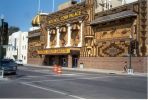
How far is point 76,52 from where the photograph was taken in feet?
208

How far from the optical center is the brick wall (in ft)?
152

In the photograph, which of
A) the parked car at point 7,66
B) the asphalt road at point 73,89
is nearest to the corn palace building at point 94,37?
the parked car at point 7,66

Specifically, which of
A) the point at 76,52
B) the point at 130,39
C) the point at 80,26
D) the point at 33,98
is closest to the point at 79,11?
the point at 80,26

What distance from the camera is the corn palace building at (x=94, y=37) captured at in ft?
158

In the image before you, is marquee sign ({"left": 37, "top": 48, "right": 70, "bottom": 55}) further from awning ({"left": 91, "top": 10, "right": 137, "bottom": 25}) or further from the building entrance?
awning ({"left": 91, "top": 10, "right": 137, "bottom": 25})

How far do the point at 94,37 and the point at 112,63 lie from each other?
26.2 ft

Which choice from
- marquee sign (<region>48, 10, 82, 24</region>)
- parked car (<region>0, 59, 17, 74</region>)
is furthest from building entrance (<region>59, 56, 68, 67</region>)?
parked car (<region>0, 59, 17, 74</region>)

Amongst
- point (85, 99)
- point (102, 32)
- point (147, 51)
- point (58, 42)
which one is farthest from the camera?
point (58, 42)

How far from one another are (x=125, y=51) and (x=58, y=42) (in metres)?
24.8

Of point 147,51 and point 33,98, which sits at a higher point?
point 147,51

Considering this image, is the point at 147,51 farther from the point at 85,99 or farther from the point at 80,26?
the point at 85,99

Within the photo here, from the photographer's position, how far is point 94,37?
59156 mm

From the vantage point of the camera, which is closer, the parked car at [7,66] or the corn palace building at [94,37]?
the parked car at [7,66]

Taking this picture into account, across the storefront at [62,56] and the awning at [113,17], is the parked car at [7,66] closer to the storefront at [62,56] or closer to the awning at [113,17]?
the awning at [113,17]
